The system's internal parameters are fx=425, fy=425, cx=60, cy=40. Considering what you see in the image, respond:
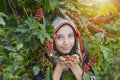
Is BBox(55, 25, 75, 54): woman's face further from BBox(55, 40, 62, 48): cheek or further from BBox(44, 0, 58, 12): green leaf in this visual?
BBox(44, 0, 58, 12): green leaf

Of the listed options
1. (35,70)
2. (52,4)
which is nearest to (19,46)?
(35,70)

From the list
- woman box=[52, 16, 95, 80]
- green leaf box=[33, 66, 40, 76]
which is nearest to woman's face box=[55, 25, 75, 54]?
woman box=[52, 16, 95, 80]

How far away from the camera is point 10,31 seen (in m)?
1.68

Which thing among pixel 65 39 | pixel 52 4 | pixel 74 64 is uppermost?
pixel 52 4

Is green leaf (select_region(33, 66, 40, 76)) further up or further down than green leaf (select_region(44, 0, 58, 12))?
further down

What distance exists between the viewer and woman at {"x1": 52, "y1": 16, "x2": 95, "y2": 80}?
5.44 ft

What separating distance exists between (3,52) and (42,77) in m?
0.24

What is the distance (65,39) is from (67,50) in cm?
5

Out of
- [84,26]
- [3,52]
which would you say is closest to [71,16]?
[84,26]

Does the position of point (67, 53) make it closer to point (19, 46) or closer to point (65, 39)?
point (65, 39)

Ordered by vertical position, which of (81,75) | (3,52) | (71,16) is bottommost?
(81,75)

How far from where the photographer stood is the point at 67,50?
1679 millimetres

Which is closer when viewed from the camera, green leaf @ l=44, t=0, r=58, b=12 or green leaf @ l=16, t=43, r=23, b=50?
green leaf @ l=44, t=0, r=58, b=12

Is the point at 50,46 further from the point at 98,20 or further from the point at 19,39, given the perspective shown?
the point at 98,20
